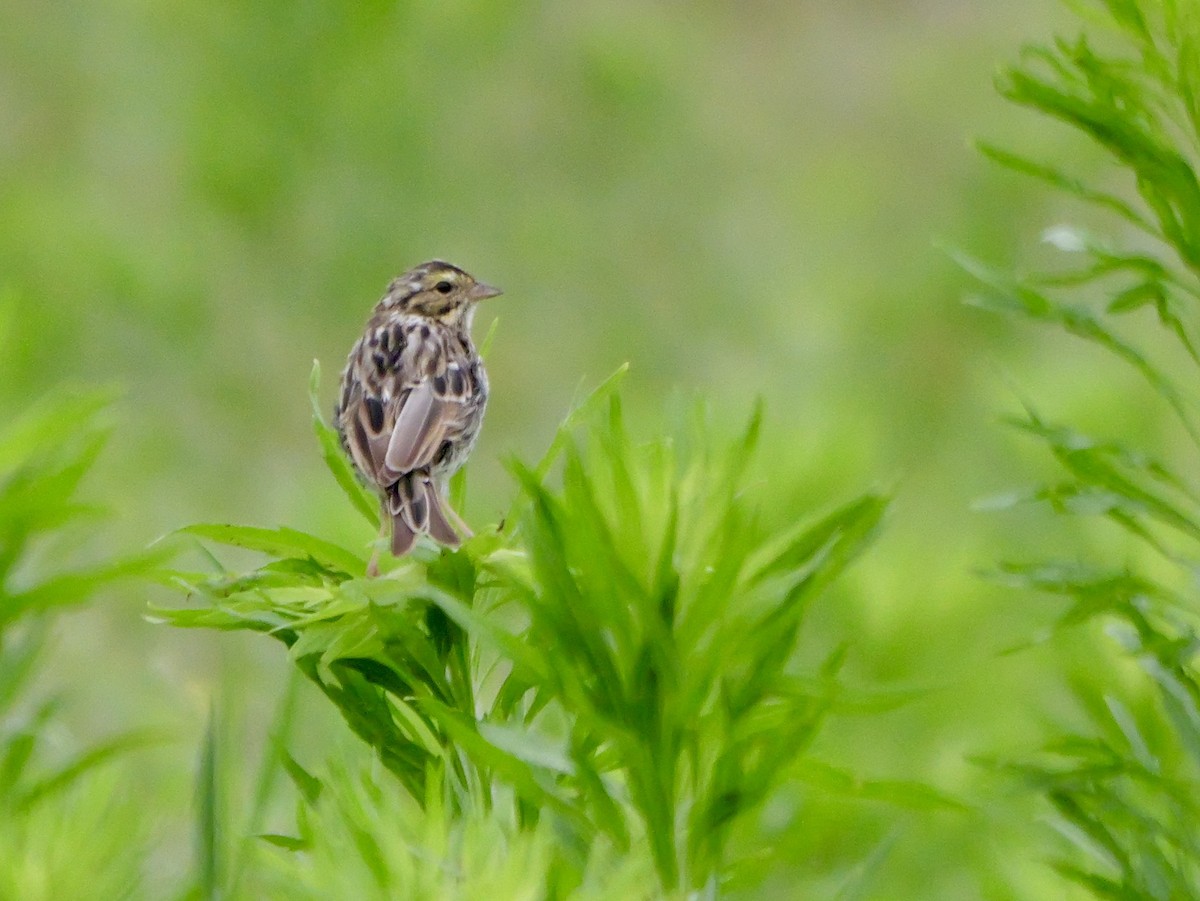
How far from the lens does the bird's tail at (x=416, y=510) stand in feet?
5.70

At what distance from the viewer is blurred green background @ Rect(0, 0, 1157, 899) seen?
2641 millimetres

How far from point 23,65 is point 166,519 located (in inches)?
95.4

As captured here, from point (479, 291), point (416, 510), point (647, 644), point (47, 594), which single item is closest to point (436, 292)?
point (479, 291)

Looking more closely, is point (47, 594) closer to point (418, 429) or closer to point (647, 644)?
point (647, 644)

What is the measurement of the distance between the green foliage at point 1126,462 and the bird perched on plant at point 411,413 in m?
0.70

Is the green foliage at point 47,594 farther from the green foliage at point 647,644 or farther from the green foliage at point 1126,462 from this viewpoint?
the green foliage at point 1126,462

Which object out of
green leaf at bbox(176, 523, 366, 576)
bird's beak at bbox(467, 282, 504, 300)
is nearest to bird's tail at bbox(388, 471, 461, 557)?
green leaf at bbox(176, 523, 366, 576)

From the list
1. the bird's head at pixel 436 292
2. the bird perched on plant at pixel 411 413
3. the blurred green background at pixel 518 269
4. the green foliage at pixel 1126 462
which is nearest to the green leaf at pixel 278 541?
the green foliage at pixel 1126 462

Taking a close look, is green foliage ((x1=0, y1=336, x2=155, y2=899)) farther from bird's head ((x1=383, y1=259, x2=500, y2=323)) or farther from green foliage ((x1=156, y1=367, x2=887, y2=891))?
bird's head ((x1=383, y1=259, x2=500, y2=323))

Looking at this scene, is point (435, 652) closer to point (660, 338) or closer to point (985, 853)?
point (985, 853)

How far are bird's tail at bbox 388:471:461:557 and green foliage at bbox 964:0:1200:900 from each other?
0.71 metres

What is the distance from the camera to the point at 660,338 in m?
5.78

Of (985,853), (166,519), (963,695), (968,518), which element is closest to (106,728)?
(166,519)

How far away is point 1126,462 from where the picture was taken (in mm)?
1176
